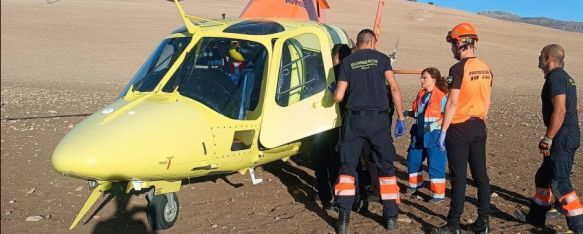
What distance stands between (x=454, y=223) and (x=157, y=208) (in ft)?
9.57

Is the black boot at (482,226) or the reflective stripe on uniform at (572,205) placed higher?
the reflective stripe on uniform at (572,205)

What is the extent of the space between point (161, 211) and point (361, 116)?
2.20 m

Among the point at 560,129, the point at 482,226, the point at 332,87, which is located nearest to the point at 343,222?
the point at 482,226

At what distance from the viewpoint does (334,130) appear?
6828 millimetres

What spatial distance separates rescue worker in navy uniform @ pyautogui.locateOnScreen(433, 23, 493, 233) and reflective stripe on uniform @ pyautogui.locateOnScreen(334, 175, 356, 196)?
94 centimetres

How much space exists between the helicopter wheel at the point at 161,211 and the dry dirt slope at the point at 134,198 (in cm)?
20

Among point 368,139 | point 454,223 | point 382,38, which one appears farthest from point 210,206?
point 382,38

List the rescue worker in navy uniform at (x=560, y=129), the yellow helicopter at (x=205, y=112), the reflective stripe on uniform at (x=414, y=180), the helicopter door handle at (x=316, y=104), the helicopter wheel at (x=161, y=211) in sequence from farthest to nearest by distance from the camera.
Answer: the reflective stripe on uniform at (x=414, y=180), the helicopter door handle at (x=316, y=104), the helicopter wheel at (x=161, y=211), the rescue worker in navy uniform at (x=560, y=129), the yellow helicopter at (x=205, y=112)

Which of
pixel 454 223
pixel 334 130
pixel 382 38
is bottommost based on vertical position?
pixel 382 38

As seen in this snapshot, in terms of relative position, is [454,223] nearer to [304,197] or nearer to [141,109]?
[304,197]

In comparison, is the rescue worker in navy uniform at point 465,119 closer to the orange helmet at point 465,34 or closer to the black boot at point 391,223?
the orange helmet at point 465,34

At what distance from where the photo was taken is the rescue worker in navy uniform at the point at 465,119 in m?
5.58

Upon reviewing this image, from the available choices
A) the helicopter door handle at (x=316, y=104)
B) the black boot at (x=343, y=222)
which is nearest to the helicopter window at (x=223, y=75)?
the helicopter door handle at (x=316, y=104)

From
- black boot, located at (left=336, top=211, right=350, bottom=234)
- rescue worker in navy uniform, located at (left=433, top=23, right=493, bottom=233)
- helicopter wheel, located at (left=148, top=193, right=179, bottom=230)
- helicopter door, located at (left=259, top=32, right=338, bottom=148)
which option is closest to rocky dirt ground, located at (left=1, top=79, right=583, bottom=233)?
helicopter wheel, located at (left=148, top=193, right=179, bottom=230)
